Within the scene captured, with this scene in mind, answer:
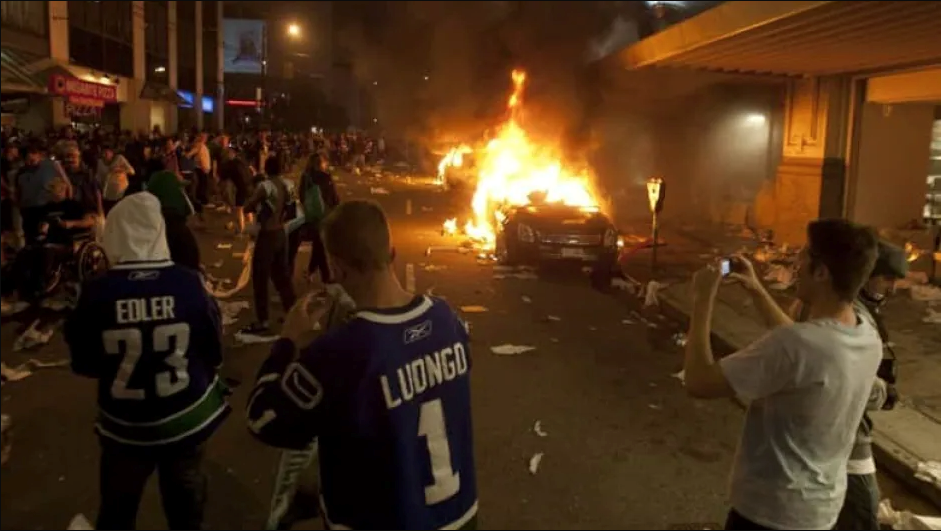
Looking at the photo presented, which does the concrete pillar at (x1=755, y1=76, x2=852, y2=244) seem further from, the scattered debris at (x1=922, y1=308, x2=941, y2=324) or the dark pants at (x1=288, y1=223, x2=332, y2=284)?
the dark pants at (x1=288, y1=223, x2=332, y2=284)

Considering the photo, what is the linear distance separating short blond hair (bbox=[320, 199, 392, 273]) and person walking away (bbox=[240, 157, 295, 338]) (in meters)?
6.38

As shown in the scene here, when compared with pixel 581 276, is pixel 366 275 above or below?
above

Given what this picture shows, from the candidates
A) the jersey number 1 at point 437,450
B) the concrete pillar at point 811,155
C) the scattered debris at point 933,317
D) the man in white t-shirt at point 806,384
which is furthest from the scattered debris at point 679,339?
the jersey number 1 at point 437,450

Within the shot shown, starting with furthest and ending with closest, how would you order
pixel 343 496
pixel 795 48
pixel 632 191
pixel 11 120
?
pixel 632 191 → pixel 11 120 → pixel 795 48 → pixel 343 496

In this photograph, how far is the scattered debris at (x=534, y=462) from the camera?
5244 millimetres

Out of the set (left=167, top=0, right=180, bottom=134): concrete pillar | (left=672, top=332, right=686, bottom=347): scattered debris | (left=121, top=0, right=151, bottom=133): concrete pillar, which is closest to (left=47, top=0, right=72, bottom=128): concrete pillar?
(left=121, top=0, right=151, bottom=133): concrete pillar

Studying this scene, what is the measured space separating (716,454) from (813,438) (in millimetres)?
3285

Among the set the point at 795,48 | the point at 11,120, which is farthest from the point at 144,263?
the point at 11,120

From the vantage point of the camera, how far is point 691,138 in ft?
66.8

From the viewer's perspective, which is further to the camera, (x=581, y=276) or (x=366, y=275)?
(x=581, y=276)

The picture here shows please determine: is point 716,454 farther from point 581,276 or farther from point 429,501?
point 581,276

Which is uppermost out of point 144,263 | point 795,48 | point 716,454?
point 795,48

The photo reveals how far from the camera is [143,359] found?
3.14 m

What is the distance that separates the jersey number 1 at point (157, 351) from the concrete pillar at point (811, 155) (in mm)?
13032
